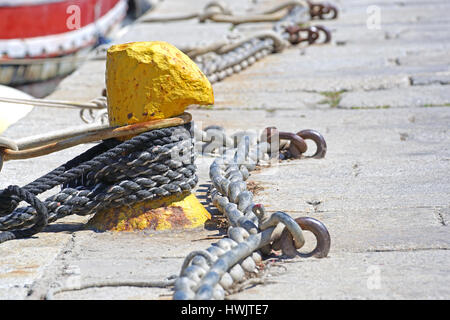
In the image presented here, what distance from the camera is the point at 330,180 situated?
2.64 metres

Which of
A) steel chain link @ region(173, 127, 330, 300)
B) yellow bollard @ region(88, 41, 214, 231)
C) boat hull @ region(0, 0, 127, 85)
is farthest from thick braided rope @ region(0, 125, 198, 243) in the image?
boat hull @ region(0, 0, 127, 85)

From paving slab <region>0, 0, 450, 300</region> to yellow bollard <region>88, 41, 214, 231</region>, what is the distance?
0.06m

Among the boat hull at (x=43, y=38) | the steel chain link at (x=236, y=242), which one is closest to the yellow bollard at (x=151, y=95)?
the steel chain link at (x=236, y=242)

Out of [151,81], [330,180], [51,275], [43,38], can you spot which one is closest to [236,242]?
[51,275]

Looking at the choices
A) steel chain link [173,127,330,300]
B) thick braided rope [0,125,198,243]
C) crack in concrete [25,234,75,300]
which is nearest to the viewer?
steel chain link [173,127,330,300]

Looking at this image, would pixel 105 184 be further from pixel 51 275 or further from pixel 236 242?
pixel 236 242

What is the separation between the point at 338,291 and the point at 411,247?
0.38 m

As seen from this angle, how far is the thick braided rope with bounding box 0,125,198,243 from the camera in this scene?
82.5 inches

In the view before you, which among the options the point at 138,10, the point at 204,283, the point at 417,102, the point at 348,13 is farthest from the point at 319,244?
the point at 138,10

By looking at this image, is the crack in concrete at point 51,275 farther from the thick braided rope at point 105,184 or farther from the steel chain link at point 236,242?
the steel chain link at point 236,242

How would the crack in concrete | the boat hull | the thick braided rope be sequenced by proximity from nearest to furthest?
the crack in concrete
the thick braided rope
the boat hull

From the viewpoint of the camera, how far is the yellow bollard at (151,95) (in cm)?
213

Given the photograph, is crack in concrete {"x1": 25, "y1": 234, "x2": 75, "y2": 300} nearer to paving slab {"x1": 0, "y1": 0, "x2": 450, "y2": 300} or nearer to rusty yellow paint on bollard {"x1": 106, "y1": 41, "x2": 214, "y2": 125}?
paving slab {"x1": 0, "y1": 0, "x2": 450, "y2": 300}
